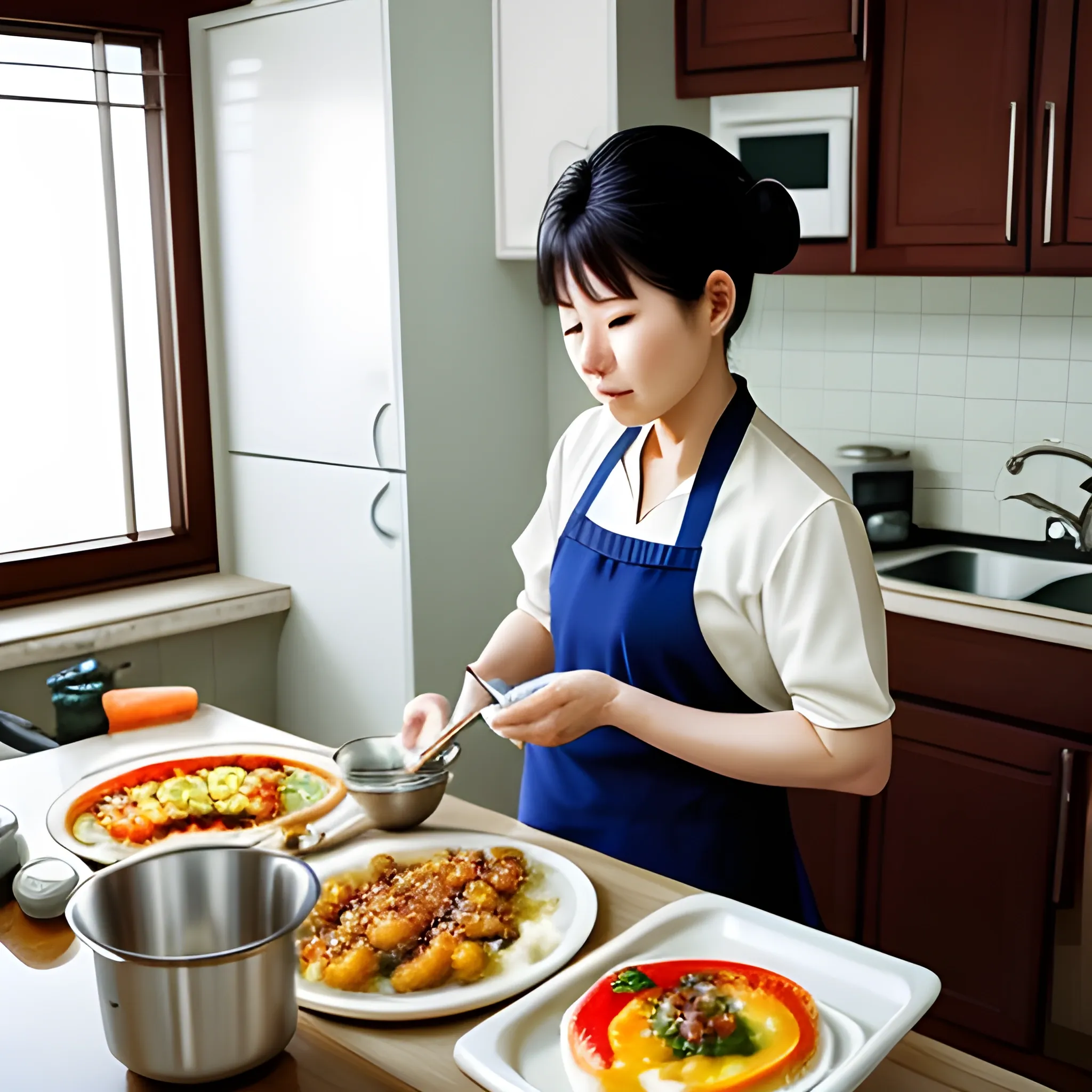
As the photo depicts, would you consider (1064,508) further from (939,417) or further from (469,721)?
(469,721)

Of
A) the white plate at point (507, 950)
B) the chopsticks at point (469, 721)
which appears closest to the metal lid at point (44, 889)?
the white plate at point (507, 950)

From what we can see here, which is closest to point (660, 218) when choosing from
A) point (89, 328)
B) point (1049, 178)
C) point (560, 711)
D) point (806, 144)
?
point (560, 711)

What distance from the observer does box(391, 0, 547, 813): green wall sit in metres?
2.77

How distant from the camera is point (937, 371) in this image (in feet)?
9.06

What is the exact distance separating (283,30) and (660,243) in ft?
6.40

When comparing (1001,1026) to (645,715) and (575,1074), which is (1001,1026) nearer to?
(645,715)

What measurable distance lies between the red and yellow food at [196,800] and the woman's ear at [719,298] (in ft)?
2.28

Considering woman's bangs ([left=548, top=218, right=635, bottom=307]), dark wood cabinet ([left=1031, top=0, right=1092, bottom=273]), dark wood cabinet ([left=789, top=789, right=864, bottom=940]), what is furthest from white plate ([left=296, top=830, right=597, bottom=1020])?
dark wood cabinet ([left=1031, top=0, right=1092, bottom=273])

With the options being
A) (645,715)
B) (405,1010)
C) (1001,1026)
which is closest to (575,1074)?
(405,1010)

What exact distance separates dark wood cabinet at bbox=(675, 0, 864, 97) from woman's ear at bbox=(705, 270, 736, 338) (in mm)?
1290

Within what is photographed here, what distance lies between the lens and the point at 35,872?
4.28 ft

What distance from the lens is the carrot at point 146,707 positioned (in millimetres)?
1785

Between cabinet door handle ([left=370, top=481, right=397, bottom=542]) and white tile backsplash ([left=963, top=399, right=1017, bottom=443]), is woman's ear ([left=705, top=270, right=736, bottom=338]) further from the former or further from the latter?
cabinet door handle ([left=370, top=481, right=397, bottom=542])

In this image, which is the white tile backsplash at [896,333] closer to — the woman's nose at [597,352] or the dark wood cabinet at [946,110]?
the dark wood cabinet at [946,110]
